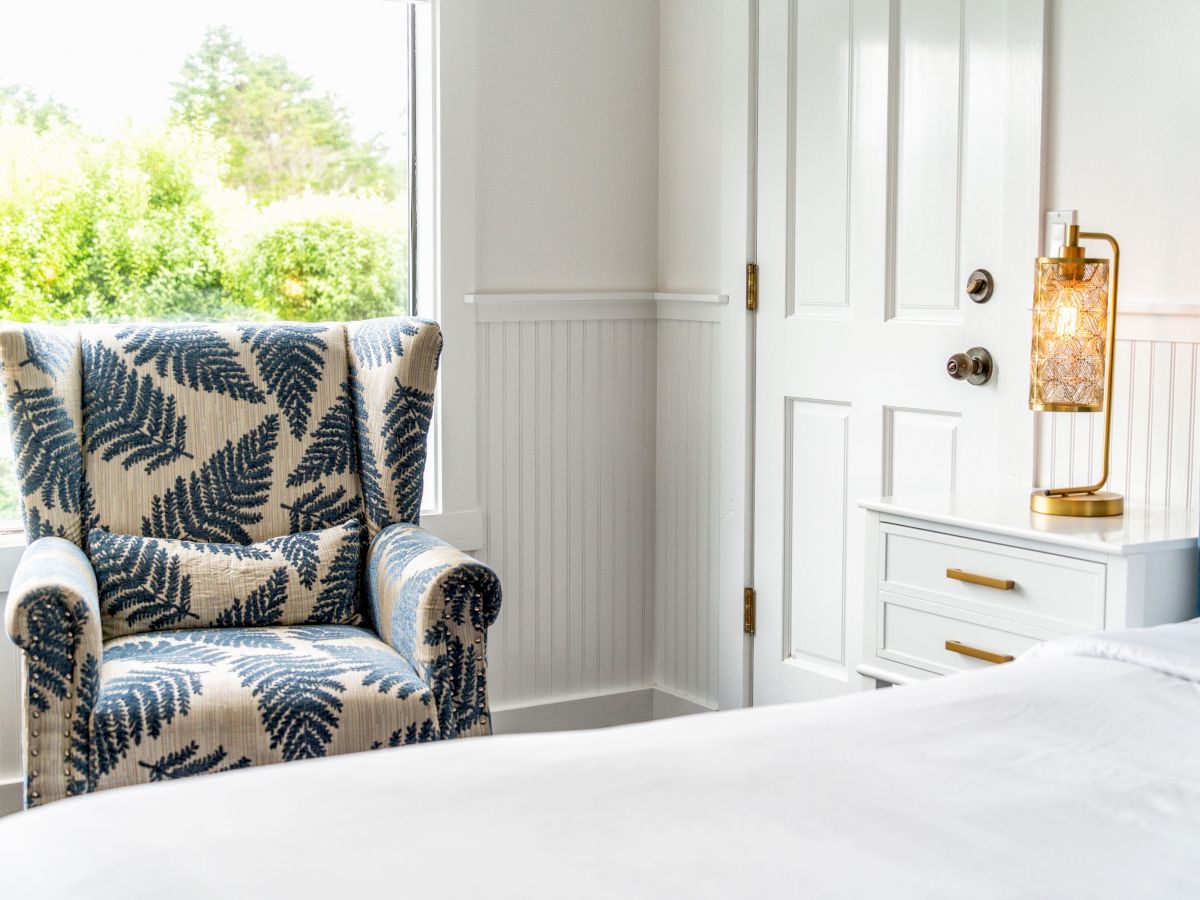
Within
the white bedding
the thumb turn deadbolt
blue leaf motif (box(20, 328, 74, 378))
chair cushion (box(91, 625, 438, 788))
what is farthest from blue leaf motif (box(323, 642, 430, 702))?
the thumb turn deadbolt

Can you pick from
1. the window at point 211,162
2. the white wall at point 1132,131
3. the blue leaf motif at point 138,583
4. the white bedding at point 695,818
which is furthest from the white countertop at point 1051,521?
the window at point 211,162

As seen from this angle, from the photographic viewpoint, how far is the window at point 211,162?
291cm

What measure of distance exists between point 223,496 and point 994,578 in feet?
4.77

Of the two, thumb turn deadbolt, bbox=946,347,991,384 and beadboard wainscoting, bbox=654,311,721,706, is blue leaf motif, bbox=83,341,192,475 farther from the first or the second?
thumb turn deadbolt, bbox=946,347,991,384

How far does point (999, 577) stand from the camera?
7.20ft

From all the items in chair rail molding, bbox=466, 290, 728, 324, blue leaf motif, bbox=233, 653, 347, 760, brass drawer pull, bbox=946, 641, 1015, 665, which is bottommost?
blue leaf motif, bbox=233, 653, 347, 760

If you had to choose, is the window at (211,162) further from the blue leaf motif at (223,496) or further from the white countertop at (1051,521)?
the white countertop at (1051,521)

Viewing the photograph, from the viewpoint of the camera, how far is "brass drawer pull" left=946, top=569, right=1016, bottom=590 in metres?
2.17

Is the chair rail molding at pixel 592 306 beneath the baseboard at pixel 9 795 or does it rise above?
above

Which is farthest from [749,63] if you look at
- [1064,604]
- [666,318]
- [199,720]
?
[199,720]

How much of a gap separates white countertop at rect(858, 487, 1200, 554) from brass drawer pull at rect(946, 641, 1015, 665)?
0.20m

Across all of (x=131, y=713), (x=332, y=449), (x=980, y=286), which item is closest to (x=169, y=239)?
(x=332, y=449)

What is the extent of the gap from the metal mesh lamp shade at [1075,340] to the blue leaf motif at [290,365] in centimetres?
140

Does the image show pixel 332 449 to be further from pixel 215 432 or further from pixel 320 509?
pixel 215 432
